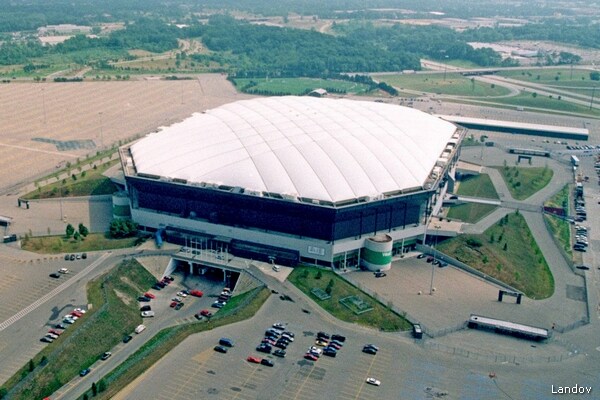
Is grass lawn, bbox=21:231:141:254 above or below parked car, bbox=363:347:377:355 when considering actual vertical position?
above

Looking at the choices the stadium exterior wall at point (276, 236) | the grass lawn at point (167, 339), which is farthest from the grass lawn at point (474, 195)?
the grass lawn at point (167, 339)

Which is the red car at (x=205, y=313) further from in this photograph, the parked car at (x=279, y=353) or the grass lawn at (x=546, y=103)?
the grass lawn at (x=546, y=103)

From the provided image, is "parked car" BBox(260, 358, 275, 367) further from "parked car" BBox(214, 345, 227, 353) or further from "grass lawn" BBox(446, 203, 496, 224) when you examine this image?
"grass lawn" BBox(446, 203, 496, 224)

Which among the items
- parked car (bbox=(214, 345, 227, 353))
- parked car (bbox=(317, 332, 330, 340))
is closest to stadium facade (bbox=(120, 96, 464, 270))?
parked car (bbox=(317, 332, 330, 340))

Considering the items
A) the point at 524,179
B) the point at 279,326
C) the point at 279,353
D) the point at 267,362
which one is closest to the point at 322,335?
the point at 279,326

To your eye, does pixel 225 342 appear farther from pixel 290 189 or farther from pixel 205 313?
pixel 290 189

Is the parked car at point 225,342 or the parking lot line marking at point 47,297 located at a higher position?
the parking lot line marking at point 47,297

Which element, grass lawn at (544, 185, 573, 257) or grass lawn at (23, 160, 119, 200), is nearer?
grass lawn at (544, 185, 573, 257)
